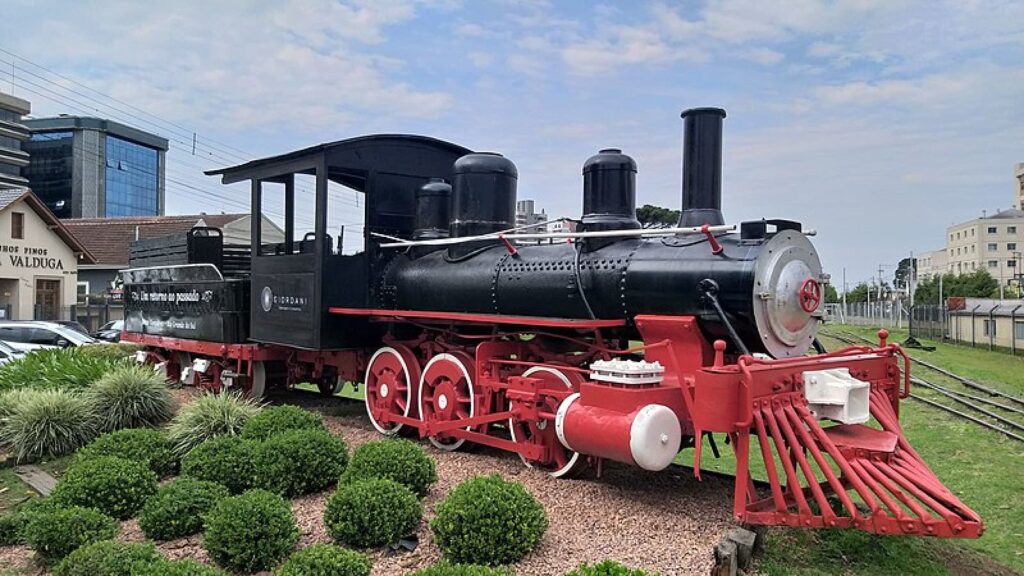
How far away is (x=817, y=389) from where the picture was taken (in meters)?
5.26

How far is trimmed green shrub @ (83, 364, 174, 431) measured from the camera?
29.2 ft

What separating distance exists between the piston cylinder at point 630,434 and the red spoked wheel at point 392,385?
2.78 metres

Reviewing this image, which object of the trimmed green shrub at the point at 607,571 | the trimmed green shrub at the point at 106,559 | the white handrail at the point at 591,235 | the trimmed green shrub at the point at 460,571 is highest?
the white handrail at the point at 591,235

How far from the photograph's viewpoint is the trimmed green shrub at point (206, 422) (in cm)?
750

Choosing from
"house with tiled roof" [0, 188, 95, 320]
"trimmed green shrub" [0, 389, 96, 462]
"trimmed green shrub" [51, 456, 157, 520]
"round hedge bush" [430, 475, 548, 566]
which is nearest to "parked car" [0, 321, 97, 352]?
"trimmed green shrub" [0, 389, 96, 462]

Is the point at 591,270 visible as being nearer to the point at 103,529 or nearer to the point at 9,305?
the point at 103,529

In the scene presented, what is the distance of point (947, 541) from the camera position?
5906 mm

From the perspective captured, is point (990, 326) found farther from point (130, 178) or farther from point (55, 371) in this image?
point (130, 178)

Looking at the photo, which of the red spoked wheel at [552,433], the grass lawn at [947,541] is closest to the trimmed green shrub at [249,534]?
the red spoked wheel at [552,433]

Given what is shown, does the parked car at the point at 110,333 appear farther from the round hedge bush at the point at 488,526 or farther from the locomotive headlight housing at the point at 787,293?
the locomotive headlight housing at the point at 787,293

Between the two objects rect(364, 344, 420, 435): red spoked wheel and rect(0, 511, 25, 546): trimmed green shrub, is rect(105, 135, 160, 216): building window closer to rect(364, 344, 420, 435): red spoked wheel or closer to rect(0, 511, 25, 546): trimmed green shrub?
rect(364, 344, 420, 435): red spoked wheel

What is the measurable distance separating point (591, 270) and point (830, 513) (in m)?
2.84

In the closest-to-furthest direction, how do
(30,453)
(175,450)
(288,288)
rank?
(175,450)
(30,453)
(288,288)

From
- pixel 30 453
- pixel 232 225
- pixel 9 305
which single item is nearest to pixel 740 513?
pixel 30 453
